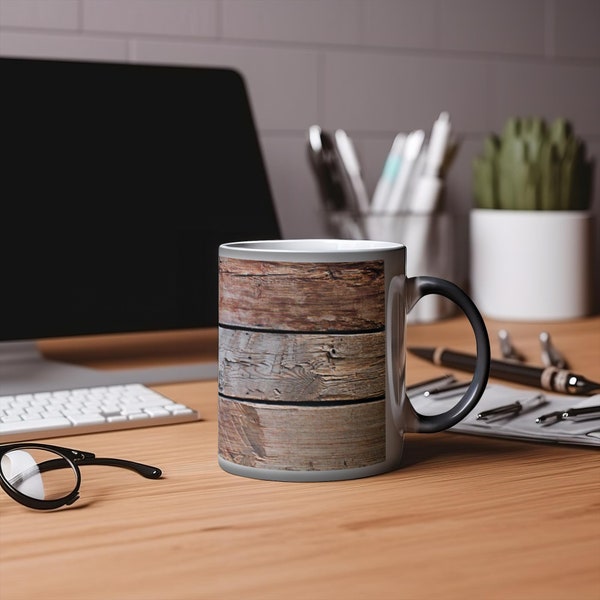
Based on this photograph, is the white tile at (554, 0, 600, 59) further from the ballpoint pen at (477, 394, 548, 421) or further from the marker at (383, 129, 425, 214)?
the ballpoint pen at (477, 394, 548, 421)

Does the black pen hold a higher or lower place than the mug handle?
lower

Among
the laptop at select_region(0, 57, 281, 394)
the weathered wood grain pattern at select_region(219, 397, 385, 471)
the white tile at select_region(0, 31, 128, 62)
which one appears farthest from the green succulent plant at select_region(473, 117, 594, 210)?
the weathered wood grain pattern at select_region(219, 397, 385, 471)

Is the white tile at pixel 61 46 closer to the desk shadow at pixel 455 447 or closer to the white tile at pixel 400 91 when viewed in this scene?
the white tile at pixel 400 91

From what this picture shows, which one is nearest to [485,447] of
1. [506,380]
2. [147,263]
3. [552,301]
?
[506,380]

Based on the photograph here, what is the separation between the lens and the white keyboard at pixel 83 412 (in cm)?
63

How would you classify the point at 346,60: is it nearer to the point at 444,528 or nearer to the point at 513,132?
the point at 513,132

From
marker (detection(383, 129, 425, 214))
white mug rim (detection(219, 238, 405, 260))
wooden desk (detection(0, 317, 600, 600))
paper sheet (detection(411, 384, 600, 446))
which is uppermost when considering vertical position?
marker (detection(383, 129, 425, 214))

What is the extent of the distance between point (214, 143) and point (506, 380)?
391 millimetres

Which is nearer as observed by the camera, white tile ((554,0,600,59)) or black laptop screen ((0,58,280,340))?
black laptop screen ((0,58,280,340))

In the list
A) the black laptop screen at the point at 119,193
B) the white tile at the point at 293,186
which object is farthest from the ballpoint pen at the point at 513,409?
the white tile at the point at 293,186

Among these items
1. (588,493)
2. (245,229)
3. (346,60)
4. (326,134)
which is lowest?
(588,493)

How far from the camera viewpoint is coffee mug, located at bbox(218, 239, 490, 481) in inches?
20.5

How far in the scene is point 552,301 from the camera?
1.19 m

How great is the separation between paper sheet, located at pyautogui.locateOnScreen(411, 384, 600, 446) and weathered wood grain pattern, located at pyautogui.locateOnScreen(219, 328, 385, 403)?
13 cm
